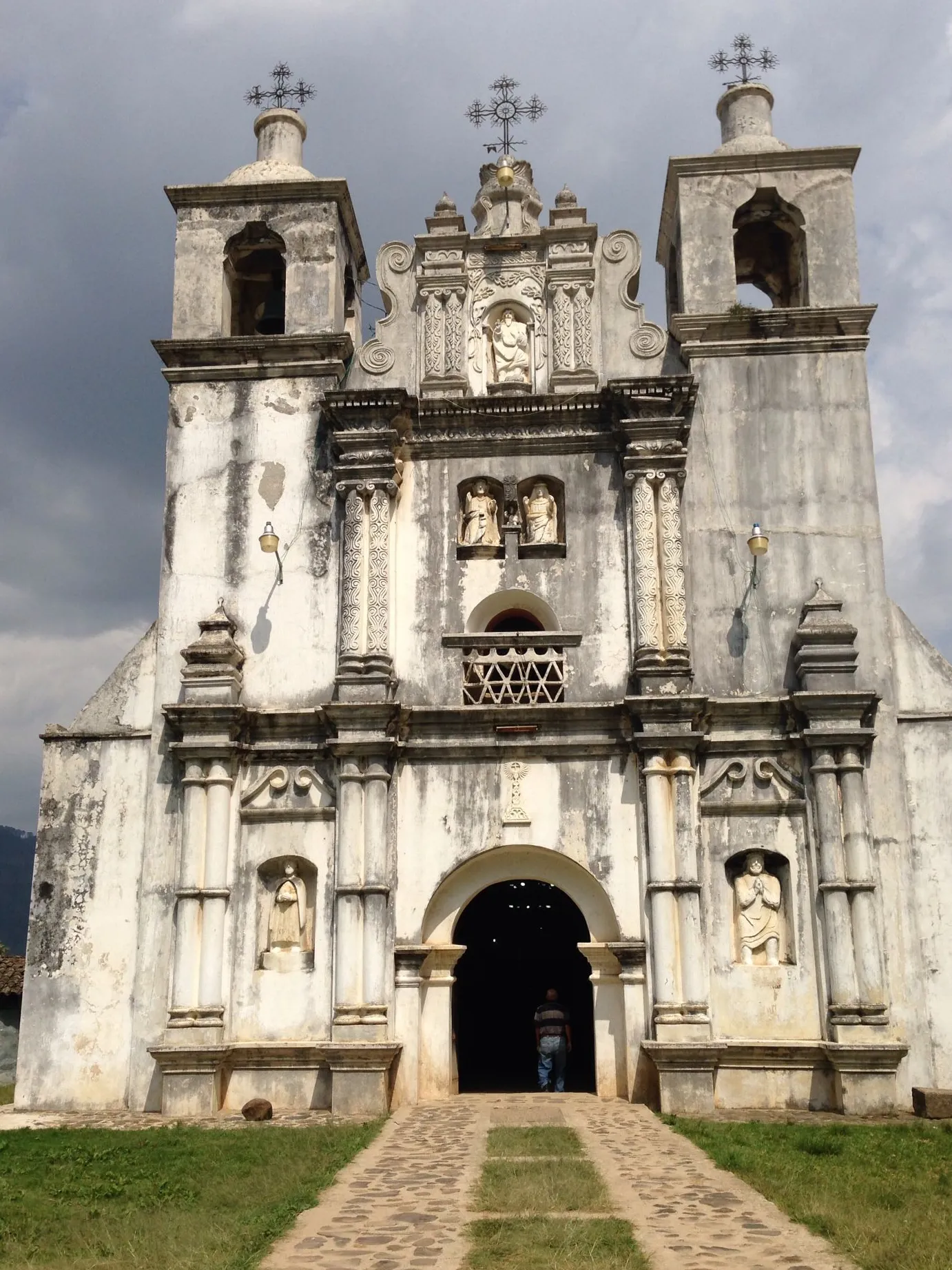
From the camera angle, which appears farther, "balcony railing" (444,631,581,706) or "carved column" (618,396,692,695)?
"balcony railing" (444,631,581,706)

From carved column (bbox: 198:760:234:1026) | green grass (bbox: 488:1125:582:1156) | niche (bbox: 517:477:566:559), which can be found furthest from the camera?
niche (bbox: 517:477:566:559)

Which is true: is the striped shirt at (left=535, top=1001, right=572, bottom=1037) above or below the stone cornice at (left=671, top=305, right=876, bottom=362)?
below

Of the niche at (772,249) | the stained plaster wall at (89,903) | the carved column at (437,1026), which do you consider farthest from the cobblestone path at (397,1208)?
the niche at (772,249)

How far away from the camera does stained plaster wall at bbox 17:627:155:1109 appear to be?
15.7 m

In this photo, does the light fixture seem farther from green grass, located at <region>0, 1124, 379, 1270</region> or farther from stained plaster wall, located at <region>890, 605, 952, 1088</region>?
green grass, located at <region>0, 1124, 379, 1270</region>

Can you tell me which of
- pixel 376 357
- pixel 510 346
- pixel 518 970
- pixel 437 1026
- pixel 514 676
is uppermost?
pixel 510 346

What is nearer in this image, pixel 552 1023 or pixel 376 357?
pixel 552 1023

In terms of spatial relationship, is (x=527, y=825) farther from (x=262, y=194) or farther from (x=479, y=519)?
(x=262, y=194)

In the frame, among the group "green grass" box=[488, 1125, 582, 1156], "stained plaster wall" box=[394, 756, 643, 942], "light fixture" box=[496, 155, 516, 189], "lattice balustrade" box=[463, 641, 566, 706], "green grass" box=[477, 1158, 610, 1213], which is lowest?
"green grass" box=[477, 1158, 610, 1213]

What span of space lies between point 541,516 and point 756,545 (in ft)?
8.95

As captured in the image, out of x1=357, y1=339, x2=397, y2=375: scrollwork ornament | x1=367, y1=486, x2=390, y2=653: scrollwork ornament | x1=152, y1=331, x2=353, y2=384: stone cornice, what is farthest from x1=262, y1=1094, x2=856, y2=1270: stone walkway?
x1=152, y1=331, x2=353, y2=384: stone cornice

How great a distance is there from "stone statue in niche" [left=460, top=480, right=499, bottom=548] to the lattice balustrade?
1461 mm

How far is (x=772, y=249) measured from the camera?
794 inches

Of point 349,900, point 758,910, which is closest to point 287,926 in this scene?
point 349,900
